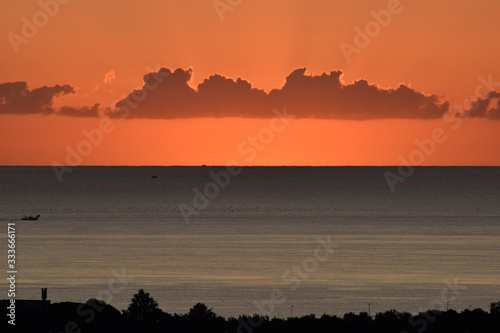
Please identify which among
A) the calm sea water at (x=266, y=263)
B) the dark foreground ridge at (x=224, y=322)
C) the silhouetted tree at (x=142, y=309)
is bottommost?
the dark foreground ridge at (x=224, y=322)

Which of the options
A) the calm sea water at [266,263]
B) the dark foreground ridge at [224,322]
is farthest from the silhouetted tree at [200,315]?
the calm sea water at [266,263]

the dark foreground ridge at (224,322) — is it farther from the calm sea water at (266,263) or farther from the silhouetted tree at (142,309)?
the calm sea water at (266,263)

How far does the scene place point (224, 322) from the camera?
204 ft

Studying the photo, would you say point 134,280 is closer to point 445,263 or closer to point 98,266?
point 98,266

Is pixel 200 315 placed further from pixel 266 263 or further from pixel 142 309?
pixel 266 263

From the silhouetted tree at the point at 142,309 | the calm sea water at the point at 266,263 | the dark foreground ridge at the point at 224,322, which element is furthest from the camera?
the calm sea water at the point at 266,263

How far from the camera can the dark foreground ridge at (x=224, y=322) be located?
2376 inches

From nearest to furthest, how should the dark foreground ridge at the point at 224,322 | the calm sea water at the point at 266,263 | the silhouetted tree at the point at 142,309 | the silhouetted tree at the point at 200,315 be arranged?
the dark foreground ridge at the point at 224,322, the silhouetted tree at the point at 200,315, the silhouetted tree at the point at 142,309, the calm sea water at the point at 266,263

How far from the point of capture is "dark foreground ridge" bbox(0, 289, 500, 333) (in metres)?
60.3

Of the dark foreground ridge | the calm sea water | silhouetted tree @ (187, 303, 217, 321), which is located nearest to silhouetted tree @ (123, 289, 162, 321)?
the dark foreground ridge

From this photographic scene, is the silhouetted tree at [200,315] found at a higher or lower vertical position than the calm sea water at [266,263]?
lower

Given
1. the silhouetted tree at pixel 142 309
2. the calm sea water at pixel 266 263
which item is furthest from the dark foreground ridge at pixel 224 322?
the calm sea water at pixel 266 263

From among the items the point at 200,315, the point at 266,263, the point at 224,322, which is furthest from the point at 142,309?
the point at 266,263

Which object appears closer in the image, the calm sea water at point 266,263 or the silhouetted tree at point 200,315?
the silhouetted tree at point 200,315
